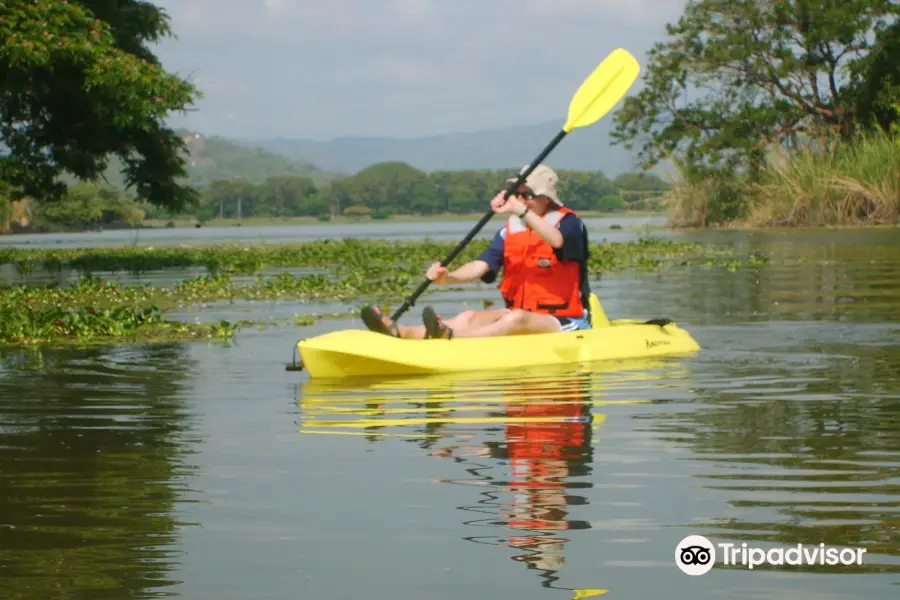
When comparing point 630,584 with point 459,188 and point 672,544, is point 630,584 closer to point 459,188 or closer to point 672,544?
point 672,544

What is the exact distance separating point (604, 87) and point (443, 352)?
383 cm

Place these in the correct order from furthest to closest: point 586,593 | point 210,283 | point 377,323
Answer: point 210,283, point 377,323, point 586,593

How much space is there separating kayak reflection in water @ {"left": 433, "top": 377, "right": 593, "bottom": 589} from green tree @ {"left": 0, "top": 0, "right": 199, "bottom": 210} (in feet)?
52.2

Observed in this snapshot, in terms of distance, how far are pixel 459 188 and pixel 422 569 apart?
149m

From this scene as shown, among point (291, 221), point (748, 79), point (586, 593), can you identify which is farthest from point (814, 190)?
point (291, 221)

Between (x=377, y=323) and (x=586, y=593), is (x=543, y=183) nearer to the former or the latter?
(x=377, y=323)

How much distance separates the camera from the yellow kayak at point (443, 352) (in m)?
10.9

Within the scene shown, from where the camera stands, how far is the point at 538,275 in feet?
38.9

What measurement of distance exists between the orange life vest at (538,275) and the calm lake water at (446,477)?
65cm

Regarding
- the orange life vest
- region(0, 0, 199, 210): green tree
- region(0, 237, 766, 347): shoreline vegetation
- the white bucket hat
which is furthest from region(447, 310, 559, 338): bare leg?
region(0, 0, 199, 210): green tree

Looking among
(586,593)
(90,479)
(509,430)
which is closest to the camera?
(586,593)

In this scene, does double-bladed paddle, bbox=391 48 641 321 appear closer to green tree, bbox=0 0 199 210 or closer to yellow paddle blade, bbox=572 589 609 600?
yellow paddle blade, bbox=572 589 609 600

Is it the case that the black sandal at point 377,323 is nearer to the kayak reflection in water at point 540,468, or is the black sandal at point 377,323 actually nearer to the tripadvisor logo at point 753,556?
the kayak reflection in water at point 540,468

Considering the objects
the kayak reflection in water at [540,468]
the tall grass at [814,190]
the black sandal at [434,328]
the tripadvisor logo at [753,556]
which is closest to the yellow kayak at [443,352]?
the black sandal at [434,328]
